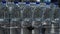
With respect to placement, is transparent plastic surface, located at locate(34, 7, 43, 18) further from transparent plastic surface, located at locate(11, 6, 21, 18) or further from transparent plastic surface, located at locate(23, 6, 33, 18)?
transparent plastic surface, located at locate(11, 6, 21, 18)

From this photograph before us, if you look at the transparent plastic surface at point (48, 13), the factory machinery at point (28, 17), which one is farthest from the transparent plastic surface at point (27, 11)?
the transparent plastic surface at point (48, 13)

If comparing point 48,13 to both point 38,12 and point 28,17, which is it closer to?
point 38,12

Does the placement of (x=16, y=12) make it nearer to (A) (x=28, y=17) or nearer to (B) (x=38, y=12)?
(A) (x=28, y=17)

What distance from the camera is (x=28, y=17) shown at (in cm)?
154

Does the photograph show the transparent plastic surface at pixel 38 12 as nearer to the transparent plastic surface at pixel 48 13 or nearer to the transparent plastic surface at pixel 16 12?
the transparent plastic surface at pixel 48 13

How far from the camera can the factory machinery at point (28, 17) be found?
153 centimetres

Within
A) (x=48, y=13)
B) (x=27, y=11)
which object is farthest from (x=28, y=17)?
(x=48, y=13)

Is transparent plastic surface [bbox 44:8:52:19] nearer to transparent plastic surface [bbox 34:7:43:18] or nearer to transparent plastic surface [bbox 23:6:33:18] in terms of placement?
transparent plastic surface [bbox 34:7:43:18]

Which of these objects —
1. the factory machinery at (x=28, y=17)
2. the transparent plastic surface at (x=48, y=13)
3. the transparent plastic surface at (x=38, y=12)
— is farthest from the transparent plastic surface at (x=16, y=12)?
the transparent plastic surface at (x=48, y=13)

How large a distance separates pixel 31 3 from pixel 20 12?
167 millimetres

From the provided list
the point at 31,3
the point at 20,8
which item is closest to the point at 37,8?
the point at 31,3

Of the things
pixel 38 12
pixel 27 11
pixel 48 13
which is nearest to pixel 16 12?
pixel 27 11

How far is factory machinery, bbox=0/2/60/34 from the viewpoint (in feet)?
5.03

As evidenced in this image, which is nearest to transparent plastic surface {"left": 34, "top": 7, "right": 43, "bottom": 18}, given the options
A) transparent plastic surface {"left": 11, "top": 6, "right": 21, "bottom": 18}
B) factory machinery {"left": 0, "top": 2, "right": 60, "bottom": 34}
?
factory machinery {"left": 0, "top": 2, "right": 60, "bottom": 34}
